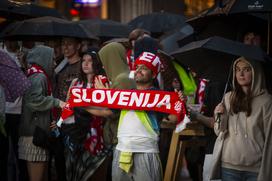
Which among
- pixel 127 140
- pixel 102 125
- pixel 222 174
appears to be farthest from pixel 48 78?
pixel 222 174

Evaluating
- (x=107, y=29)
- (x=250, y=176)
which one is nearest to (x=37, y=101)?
(x=250, y=176)

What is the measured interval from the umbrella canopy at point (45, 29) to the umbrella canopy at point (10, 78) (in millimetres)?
2724

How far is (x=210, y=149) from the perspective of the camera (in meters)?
8.08

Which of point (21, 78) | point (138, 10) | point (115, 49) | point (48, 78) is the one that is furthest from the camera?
point (138, 10)

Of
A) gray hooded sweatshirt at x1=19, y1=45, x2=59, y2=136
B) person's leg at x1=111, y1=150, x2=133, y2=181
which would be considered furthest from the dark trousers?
person's leg at x1=111, y1=150, x2=133, y2=181

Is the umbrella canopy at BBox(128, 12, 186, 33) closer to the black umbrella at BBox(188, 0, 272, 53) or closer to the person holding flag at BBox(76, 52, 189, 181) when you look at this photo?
the black umbrella at BBox(188, 0, 272, 53)

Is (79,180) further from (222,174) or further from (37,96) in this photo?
(222,174)

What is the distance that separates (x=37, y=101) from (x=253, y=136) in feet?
9.73

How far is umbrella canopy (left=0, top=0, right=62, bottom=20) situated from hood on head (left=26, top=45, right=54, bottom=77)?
145 centimetres

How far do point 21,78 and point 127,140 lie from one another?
1.30 metres

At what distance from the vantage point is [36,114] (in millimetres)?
9203

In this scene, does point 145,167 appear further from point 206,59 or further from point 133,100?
point 206,59

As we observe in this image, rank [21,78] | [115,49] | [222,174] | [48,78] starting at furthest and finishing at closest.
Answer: [48,78] → [115,49] → [21,78] → [222,174]

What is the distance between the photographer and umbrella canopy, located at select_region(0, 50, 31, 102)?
7.77m
